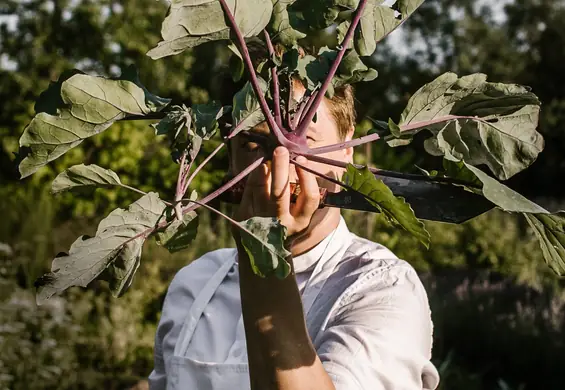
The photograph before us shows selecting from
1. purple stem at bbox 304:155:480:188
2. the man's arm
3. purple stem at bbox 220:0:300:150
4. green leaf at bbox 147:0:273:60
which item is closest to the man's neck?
the man's arm

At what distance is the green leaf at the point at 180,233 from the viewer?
109cm

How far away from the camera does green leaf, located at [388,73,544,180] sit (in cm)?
116

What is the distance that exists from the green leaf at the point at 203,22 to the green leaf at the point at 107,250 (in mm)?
215

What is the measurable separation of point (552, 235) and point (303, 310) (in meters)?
0.46

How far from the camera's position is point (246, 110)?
113 centimetres

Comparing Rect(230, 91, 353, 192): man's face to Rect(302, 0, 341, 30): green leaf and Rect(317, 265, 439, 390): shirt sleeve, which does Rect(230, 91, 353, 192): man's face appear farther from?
Rect(302, 0, 341, 30): green leaf

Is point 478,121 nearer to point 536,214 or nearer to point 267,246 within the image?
point 536,214

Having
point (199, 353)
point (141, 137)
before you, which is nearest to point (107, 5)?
point (141, 137)

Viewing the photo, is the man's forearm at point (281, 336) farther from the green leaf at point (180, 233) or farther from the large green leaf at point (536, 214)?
the large green leaf at point (536, 214)

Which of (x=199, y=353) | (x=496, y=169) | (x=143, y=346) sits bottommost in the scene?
(x=143, y=346)

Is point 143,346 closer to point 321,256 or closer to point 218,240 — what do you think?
point 218,240

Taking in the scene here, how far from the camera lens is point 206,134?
3.56 ft

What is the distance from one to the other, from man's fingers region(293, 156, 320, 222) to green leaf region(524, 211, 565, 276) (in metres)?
0.35

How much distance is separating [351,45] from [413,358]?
0.66 meters
